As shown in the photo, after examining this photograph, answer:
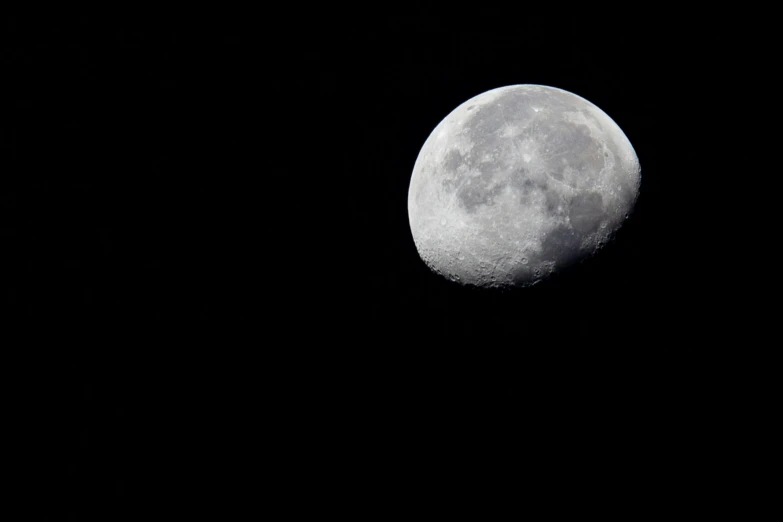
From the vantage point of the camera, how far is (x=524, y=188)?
372 cm

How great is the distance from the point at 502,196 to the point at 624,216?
801mm

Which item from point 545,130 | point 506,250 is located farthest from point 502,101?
point 506,250

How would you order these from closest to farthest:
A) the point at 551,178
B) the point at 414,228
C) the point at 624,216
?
the point at 551,178, the point at 624,216, the point at 414,228

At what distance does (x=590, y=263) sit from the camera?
394 centimetres

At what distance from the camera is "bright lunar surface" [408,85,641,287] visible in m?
3.74

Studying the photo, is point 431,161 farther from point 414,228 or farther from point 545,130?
point 545,130

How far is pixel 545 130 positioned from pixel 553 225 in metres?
0.55

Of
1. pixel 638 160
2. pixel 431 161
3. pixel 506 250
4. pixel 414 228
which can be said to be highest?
pixel 638 160

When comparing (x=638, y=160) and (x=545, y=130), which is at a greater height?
(x=638, y=160)

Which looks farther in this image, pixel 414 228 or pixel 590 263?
pixel 414 228

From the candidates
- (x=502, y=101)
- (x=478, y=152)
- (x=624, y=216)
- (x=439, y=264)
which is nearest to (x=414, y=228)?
(x=439, y=264)

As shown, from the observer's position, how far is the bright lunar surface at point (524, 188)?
3.74 metres

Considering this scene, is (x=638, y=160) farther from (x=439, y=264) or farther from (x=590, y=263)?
(x=439, y=264)

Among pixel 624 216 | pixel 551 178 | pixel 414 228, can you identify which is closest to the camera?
pixel 551 178
